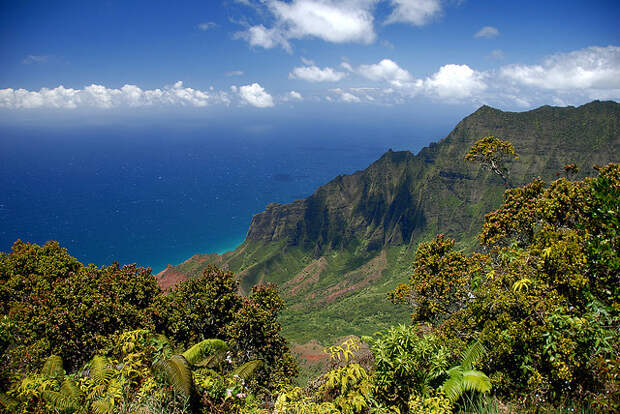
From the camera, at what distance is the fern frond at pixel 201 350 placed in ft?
29.8

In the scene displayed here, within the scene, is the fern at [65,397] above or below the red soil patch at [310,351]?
above

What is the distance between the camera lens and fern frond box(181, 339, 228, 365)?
357 inches

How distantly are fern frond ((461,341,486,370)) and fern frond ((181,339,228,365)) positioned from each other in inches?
271

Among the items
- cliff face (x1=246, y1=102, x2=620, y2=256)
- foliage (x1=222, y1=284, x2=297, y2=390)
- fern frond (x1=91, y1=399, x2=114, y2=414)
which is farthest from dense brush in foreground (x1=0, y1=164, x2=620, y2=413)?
cliff face (x1=246, y1=102, x2=620, y2=256)

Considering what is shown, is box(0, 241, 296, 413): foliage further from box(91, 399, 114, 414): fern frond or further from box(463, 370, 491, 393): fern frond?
box(463, 370, 491, 393): fern frond

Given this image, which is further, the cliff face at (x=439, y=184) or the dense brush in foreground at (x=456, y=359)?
the cliff face at (x=439, y=184)

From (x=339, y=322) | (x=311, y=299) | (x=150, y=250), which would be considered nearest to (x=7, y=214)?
(x=150, y=250)

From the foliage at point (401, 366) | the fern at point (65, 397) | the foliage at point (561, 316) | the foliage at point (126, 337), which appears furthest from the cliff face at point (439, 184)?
the fern at point (65, 397)

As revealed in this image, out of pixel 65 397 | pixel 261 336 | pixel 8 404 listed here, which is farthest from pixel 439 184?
pixel 8 404

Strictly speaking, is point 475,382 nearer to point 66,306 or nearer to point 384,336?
point 384,336

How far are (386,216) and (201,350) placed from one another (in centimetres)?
15528

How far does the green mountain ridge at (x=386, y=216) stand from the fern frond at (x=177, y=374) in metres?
79.0

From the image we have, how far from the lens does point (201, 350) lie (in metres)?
9.46

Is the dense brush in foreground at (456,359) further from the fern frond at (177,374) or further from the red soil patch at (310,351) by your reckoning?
the red soil patch at (310,351)
